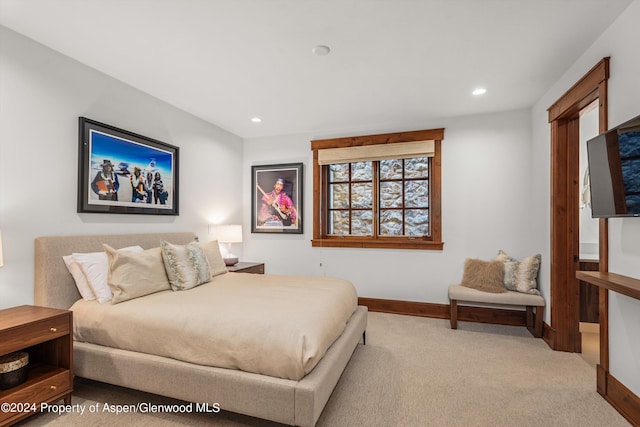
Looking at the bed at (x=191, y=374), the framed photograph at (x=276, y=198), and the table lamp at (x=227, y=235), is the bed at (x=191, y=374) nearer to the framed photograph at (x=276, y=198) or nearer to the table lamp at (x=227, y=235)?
the table lamp at (x=227, y=235)

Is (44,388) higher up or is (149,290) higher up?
(149,290)

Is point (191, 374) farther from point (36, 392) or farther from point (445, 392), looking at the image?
point (445, 392)

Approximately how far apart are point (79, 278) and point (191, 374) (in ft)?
4.33

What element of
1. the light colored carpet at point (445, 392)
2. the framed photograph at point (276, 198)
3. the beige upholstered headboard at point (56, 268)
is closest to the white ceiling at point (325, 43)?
the framed photograph at point (276, 198)

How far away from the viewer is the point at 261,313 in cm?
198

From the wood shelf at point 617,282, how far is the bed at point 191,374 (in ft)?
5.59

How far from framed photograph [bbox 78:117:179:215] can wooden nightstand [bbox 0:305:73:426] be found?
3.35 feet

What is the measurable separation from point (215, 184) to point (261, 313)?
2.80 metres

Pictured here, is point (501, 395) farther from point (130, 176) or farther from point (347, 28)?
point (130, 176)

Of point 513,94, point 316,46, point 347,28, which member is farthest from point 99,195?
point 513,94

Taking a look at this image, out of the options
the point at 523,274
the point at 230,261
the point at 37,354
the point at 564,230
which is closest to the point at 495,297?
the point at 523,274

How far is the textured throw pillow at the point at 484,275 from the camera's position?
3486 mm

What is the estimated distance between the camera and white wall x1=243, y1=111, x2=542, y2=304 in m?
3.74

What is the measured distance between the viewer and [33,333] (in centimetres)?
183
